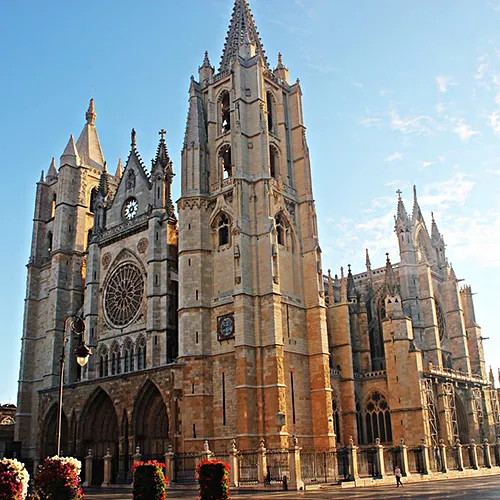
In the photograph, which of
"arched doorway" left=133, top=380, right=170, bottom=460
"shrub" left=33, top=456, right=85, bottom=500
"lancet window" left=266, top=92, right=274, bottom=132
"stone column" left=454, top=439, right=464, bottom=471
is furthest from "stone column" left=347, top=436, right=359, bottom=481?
"lancet window" left=266, top=92, right=274, bottom=132

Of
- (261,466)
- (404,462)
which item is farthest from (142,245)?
(404,462)

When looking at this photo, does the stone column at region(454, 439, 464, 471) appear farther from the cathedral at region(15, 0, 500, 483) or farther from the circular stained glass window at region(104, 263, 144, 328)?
the circular stained glass window at region(104, 263, 144, 328)

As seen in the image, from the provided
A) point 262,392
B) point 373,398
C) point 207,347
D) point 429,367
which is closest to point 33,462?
point 207,347

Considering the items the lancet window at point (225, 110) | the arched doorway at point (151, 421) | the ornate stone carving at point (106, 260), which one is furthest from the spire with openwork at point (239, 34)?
the arched doorway at point (151, 421)

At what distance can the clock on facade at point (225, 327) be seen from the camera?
104 ft

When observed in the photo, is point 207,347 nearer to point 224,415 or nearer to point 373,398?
point 224,415

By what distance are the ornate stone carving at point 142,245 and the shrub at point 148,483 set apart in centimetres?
2543

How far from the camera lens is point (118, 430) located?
35062 mm

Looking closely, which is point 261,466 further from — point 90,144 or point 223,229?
point 90,144

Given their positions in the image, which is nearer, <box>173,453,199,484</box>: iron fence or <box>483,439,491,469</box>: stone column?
<box>173,453,199,484</box>: iron fence

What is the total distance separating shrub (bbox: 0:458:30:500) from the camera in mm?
11039

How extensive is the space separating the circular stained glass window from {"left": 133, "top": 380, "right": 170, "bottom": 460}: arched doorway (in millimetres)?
5872

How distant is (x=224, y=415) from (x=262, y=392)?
2487 mm

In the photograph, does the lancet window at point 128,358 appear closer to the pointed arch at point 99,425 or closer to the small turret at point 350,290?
the pointed arch at point 99,425
